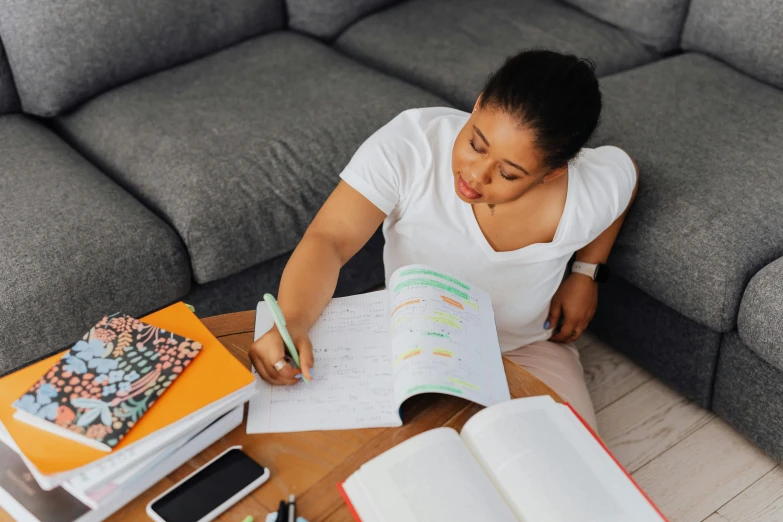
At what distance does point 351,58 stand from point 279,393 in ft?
4.25

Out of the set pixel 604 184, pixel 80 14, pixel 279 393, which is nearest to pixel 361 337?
pixel 279 393

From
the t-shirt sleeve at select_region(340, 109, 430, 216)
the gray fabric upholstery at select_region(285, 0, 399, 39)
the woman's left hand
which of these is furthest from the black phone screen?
the gray fabric upholstery at select_region(285, 0, 399, 39)

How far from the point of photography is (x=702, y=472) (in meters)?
1.48

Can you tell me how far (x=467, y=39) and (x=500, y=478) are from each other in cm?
149

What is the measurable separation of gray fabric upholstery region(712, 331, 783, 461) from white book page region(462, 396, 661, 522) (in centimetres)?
69

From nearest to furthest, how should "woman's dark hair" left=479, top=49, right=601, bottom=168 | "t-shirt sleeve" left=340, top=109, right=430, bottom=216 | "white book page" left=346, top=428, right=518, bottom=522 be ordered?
"white book page" left=346, top=428, right=518, bottom=522 → "woman's dark hair" left=479, top=49, right=601, bottom=168 → "t-shirt sleeve" left=340, top=109, right=430, bottom=216

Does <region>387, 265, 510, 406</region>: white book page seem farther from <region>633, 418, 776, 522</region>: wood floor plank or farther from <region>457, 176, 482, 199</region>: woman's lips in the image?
<region>633, 418, 776, 522</region>: wood floor plank

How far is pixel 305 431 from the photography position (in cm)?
93

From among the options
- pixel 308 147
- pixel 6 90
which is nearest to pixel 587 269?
pixel 308 147

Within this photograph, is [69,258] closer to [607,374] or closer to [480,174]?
[480,174]

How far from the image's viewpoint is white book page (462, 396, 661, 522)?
0.79 meters

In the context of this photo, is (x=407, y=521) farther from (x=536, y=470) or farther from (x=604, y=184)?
(x=604, y=184)

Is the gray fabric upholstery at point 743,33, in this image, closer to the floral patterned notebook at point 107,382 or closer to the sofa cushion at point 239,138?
the sofa cushion at point 239,138

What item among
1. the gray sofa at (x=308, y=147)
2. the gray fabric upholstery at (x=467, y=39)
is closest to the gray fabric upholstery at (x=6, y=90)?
the gray sofa at (x=308, y=147)
